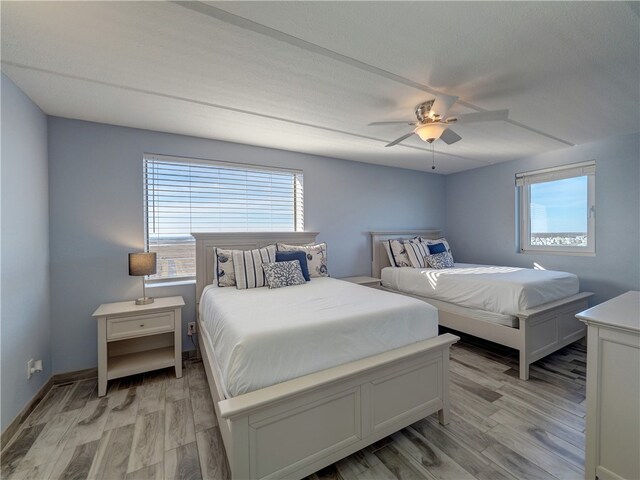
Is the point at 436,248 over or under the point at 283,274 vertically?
over

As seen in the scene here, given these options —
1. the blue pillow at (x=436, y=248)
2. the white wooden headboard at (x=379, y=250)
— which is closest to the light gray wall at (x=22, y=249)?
the white wooden headboard at (x=379, y=250)

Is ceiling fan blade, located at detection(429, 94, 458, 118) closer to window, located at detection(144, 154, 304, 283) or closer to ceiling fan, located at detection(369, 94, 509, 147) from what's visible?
ceiling fan, located at detection(369, 94, 509, 147)

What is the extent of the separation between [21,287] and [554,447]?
3.59 metres

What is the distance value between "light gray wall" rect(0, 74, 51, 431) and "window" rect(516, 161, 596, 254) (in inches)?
209

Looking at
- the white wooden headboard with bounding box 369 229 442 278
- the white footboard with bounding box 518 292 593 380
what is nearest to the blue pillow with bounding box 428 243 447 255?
the white wooden headboard with bounding box 369 229 442 278

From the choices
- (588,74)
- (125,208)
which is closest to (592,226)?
(588,74)

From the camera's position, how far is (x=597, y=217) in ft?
10.3

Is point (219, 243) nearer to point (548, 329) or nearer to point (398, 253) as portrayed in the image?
point (398, 253)

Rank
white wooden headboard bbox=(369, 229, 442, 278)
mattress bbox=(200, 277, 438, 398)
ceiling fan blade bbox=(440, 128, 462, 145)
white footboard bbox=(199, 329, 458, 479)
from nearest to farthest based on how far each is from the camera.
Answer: white footboard bbox=(199, 329, 458, 479) < mattress bbox=(200, 277, 438, 398) < ceiling fan blade bbox=(440, 128, 462, 145) < white wooden headboard bbox=(369, 229, 442, 278)

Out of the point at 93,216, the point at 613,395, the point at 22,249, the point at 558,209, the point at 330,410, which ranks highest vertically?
the point at 558,209

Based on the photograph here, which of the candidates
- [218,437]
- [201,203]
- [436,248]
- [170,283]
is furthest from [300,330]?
[436,248]

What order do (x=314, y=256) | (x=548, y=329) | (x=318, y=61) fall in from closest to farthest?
1. (x=318, y=61)
2. (x=548, y=329)
3. (x=314, y=256)

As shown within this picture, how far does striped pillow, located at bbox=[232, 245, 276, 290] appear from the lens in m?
2.51

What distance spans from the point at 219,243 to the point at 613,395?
305 centimetres
